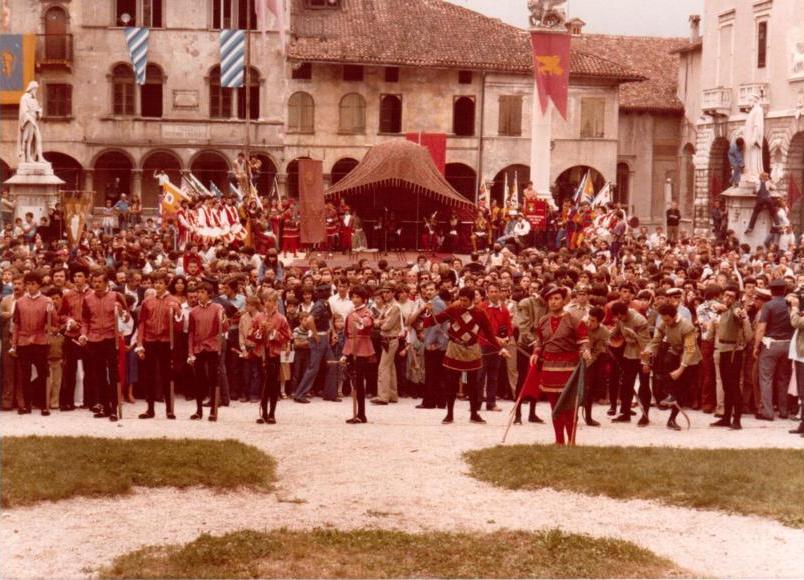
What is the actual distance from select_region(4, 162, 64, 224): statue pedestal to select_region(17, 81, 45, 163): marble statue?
29 centimetres

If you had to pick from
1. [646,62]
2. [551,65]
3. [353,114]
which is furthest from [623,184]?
[551,65]

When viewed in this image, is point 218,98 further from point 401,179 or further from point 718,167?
point 718,167

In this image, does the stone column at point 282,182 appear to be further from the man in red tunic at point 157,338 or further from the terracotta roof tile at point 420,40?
the man in red tunic at point 157,338

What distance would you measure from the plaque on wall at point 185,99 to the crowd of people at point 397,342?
30983 mm

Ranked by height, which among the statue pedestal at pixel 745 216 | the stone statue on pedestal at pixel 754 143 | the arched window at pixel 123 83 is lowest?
the statue pedestal at pixel 745 216

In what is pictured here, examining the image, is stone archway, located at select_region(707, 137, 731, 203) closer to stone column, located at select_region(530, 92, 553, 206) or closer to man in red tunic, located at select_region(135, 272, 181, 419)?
stone column, located at select_region(530, 92, 553, 206)

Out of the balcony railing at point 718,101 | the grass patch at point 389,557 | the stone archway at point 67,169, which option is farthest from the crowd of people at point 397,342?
the stone archway at point 67,169

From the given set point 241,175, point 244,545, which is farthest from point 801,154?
point 244,545

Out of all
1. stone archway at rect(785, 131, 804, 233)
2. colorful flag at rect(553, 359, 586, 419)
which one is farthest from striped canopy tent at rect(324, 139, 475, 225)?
colorful flag at rect(553, 359, 586, 419)

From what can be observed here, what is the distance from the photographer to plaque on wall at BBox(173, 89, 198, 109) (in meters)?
50.0

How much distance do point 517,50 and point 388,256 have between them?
19898 millimetres

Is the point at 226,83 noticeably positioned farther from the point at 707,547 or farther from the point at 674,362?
the point at 707,547

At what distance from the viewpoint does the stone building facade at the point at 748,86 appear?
1640 inches

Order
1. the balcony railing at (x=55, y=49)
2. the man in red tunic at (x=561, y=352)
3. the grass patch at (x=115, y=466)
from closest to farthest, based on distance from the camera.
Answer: the grass patch at (x=115, y=466) < the man in red tunic at (x=561, y=352) < the balcony railing at (x=55, y=49)
